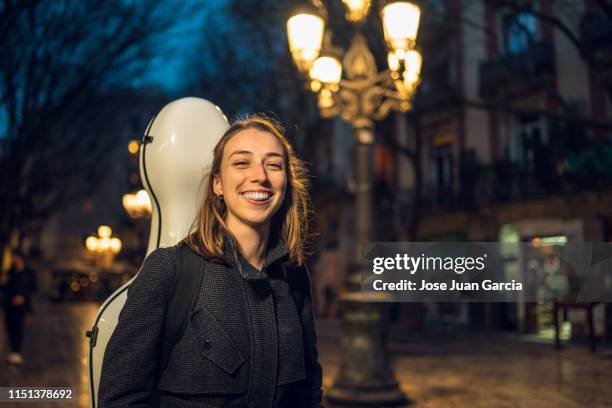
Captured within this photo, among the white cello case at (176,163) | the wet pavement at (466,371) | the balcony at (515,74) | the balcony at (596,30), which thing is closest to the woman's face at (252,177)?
the white cello case at (176,163)

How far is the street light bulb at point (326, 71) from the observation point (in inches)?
315

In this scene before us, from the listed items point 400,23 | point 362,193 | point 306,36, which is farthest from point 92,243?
point 400,23

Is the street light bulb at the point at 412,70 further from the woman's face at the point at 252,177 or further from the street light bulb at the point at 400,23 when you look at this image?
the woman's face at the point at 252,177

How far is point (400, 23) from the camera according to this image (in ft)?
23.6

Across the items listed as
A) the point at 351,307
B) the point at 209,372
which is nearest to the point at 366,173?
the point at 351,307

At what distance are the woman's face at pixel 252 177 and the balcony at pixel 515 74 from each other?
12817mm

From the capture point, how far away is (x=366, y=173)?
7.28m

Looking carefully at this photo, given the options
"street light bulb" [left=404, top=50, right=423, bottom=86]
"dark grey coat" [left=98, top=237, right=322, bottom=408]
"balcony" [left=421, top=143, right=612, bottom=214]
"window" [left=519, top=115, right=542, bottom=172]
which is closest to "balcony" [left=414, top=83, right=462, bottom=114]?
"balcony" [left=421, top=143, right=612, bottom=214]

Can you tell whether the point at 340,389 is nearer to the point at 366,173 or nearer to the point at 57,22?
the point at 366,173

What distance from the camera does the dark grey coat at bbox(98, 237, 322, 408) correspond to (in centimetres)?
177

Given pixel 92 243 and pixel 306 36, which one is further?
pixel 92 243

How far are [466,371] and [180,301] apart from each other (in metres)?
8.19

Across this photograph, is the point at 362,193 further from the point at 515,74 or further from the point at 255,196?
the point at 515,74

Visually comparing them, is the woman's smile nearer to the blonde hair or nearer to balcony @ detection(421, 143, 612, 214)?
the blonde hair
